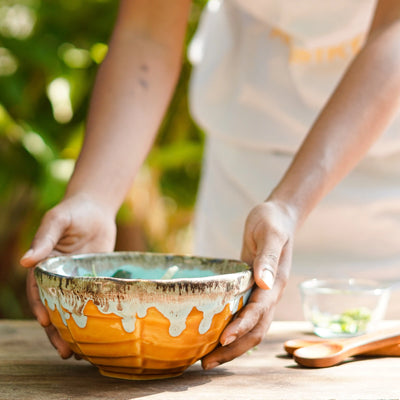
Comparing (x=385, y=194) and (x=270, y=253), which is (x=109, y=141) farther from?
(x=385, y=194)

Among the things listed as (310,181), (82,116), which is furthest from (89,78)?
(310,181)

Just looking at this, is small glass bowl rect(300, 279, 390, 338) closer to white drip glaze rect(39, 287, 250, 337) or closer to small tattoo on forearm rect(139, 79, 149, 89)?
white drip glaze rect(39, 287, 250, 337)

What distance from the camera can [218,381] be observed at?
2.73ft

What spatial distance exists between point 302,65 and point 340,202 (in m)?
0.30

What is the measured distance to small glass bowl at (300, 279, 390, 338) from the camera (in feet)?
3.48

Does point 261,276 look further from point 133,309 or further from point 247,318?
point 133,309

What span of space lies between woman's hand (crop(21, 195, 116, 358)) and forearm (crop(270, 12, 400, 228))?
305 millimetres

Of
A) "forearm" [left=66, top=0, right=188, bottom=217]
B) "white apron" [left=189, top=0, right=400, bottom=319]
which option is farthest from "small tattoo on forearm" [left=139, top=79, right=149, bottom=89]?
"white apron" [left=189, top=0, right=400, bottom=319]

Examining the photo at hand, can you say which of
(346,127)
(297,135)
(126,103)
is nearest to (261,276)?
(346,127)

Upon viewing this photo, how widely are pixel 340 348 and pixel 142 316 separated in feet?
1.00

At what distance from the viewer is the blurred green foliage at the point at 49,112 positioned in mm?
2902

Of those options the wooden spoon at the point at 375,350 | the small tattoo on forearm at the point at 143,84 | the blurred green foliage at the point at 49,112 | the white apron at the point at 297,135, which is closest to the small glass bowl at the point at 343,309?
the wooden spoon at the point at 375,350

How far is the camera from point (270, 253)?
2.85 ft

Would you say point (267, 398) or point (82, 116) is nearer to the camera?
point (267, 398)
